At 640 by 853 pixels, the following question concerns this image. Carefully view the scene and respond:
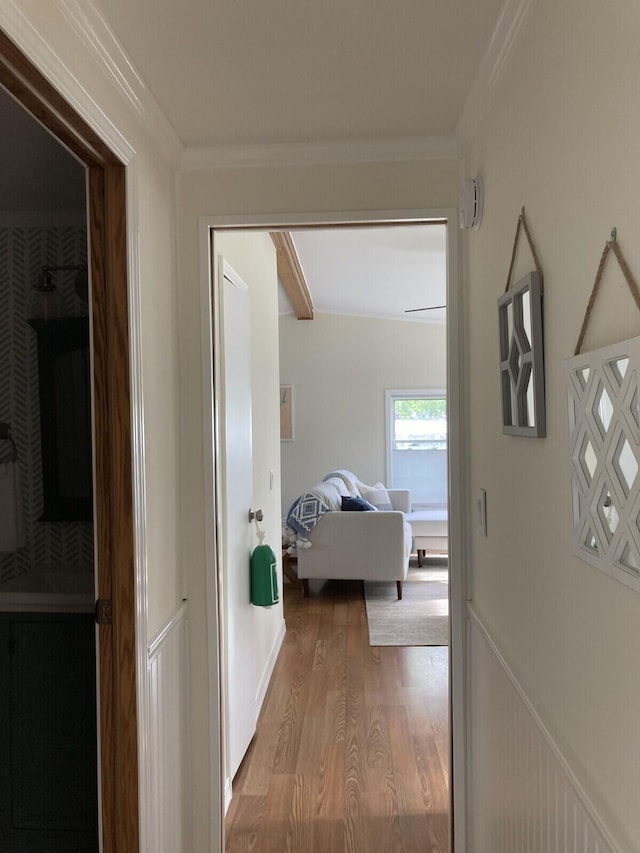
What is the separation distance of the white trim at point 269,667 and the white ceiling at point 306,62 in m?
2.57

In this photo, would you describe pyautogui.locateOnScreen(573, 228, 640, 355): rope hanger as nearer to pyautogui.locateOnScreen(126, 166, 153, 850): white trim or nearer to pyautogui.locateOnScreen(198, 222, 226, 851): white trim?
pyautogui.locateOnScreen(126, 166, 153, 850): white trim

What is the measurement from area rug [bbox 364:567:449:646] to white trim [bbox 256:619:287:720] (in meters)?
0.58

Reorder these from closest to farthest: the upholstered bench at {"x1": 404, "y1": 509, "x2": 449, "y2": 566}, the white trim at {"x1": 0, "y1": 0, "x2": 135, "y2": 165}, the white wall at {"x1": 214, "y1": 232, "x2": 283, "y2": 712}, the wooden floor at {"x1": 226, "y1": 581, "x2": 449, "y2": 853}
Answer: the white trim at {"x1": 0, "y1": 0, "x2": 135, "y2": 165}, the wooden floor at {"x1": 226, "y1": 581, "x2": 449, "y2": 853}, the white wall at {"x1": 214, "y1": 232, "x2": 283, "y2": 712}, the upholstered bench at {"x1": 404, "y1": 509, "x2": 449, "y2": 566}

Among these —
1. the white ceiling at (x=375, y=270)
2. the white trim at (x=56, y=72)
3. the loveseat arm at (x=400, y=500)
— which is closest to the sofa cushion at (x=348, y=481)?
the loveseat arm at (x=400, y=500)

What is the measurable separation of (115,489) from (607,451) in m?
1.20

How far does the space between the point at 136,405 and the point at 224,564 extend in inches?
37.0

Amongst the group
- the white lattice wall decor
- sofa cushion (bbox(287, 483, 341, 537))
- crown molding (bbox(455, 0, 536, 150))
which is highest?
crown molding (bbox(455, 0, 536, 150))

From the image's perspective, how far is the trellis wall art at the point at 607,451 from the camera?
845mm

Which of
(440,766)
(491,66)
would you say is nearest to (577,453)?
(491,66)

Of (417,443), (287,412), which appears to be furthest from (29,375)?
(417,443)

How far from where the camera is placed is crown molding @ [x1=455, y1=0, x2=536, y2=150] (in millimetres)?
1337

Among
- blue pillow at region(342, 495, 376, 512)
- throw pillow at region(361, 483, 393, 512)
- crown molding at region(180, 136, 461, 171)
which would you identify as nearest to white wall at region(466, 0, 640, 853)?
crown molding at region(180, 136, 461, 171)

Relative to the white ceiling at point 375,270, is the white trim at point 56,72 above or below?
below

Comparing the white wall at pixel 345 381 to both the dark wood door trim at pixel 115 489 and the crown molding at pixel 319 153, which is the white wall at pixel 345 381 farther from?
the dark wood door trim at pixel 115 489
